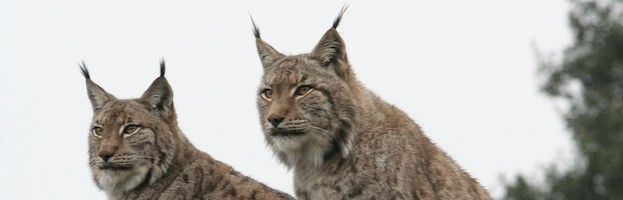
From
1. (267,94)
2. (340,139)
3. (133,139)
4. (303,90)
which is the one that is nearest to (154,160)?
(133,139)

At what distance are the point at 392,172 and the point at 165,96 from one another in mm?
2418

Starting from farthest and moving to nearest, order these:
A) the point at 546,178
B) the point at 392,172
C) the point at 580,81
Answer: the point at 580,81, the point at 546,178, the point at 392,172

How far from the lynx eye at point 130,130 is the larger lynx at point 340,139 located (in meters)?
1.21

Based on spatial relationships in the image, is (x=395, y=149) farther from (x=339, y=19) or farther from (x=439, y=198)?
(x=339, y=19)

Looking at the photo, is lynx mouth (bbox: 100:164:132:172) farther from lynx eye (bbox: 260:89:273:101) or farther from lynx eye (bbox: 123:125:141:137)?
lynx eye (bbox: 260:89:273:101)

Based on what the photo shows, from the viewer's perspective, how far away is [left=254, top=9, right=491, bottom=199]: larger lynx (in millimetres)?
12758

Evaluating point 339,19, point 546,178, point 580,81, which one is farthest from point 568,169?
point 339,19

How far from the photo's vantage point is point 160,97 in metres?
13.5

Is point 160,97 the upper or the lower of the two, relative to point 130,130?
upper

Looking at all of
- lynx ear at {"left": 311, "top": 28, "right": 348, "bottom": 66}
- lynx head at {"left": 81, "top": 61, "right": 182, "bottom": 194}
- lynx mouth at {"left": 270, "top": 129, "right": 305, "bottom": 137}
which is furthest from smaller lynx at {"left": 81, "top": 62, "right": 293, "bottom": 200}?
lynx ear at {"left": 311, "top": 28, "right": 348, "bottom": 66}

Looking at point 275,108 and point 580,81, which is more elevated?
point 580,81

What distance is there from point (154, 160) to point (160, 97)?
0.68 m

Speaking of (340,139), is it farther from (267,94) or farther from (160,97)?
(160,97)

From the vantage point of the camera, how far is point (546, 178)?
121 feet
